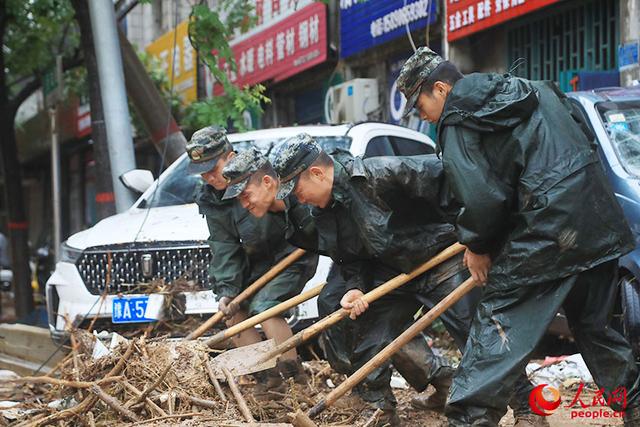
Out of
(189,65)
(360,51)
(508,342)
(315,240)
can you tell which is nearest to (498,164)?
(508,342)

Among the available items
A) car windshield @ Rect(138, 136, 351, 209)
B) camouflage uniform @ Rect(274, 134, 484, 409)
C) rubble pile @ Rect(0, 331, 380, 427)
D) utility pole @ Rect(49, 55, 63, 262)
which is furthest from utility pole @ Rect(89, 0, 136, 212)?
camouflage uniform @ Rect(274, 134, 484, 409)

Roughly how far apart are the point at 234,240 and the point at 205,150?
62cm

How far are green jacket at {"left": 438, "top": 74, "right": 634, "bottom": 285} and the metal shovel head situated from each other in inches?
71.2

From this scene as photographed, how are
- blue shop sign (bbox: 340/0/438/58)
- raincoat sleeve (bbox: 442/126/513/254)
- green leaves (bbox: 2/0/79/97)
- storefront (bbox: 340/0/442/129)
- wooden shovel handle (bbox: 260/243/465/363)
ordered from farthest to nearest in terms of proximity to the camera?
green leaves (bbox: 2/0/79/97)
storefront (bbox: 340/0/442/129)
blue shop sign (bbox: 340/0/438/58)
wooden shovel handle (bbox: 260/243/465/363)
raincoat sleeve (bbox: 442/126/513/254)

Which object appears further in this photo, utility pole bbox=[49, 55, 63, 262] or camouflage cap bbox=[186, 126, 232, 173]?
utility pole bbox=[49, 55, 63, 262]

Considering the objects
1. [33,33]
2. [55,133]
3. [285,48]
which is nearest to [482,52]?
[285,48]

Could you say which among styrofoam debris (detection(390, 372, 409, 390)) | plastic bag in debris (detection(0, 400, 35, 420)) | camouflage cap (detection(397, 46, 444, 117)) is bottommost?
styrofoam debris (detection(390, 372, 409, 390))

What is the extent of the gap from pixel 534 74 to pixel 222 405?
25.4ft

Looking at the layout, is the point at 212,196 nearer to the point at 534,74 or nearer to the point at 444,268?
the point at 444,268

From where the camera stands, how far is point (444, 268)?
17.1 feet

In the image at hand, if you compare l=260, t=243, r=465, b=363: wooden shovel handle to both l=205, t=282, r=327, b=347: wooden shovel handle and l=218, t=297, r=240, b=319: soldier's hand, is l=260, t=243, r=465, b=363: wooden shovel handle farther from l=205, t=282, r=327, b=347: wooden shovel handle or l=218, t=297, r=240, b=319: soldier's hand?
l=218, t=297, r=240, b=319: soldier's hand

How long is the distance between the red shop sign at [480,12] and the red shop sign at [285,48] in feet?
10.5

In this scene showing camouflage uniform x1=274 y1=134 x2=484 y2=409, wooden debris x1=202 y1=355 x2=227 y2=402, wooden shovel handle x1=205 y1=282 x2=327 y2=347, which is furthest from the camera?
wooden shovel handle x1=205 y1=282 x2=327 y2=347

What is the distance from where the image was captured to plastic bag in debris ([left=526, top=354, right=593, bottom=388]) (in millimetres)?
6934
